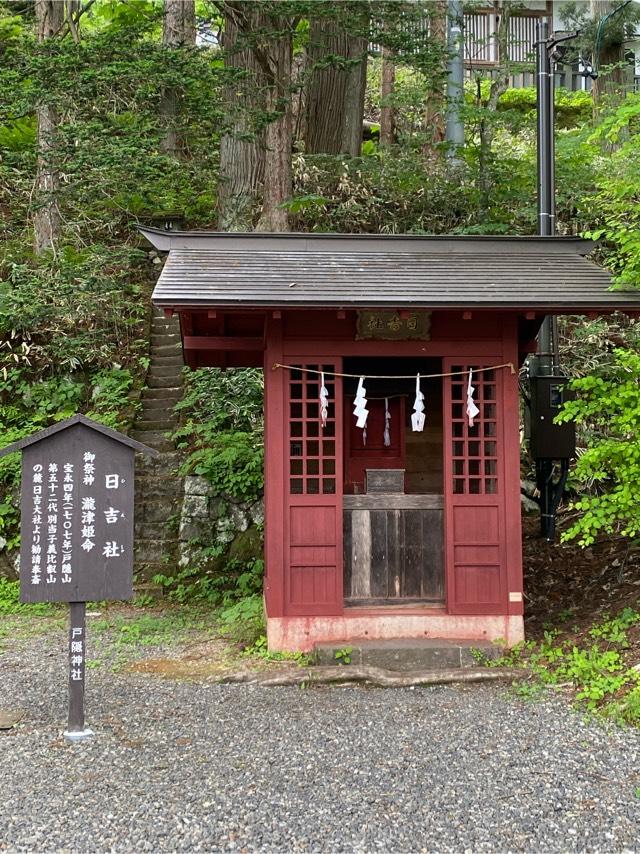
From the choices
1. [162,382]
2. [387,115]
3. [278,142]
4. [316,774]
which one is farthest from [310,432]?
[387,115]

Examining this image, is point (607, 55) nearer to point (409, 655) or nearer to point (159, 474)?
point (159, 474)

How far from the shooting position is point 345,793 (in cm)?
434

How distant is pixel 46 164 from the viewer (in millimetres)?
12719

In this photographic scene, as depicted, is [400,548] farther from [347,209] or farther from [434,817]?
[347,209]

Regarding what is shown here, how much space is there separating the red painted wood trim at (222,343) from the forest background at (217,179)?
3294mm

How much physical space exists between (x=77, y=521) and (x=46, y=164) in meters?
9.52

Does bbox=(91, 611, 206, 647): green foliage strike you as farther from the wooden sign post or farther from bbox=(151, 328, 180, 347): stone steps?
bbox=(151, 328, 180, 347): stone steps

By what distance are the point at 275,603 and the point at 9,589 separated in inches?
203

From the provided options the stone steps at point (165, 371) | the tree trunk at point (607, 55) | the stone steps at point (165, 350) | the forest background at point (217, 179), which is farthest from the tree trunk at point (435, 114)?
the stone steps at point (165, 371)

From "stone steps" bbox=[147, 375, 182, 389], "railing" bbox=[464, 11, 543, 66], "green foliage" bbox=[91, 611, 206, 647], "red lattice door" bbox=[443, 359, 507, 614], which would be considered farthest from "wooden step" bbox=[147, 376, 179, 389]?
"railing" bbox=[464, 11, 543, 66]

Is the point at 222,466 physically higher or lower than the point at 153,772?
higher

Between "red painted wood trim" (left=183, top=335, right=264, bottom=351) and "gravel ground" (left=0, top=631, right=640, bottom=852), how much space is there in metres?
3.64

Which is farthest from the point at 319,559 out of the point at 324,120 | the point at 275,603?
the point at 324,120

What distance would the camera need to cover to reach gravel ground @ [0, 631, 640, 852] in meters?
3.89
